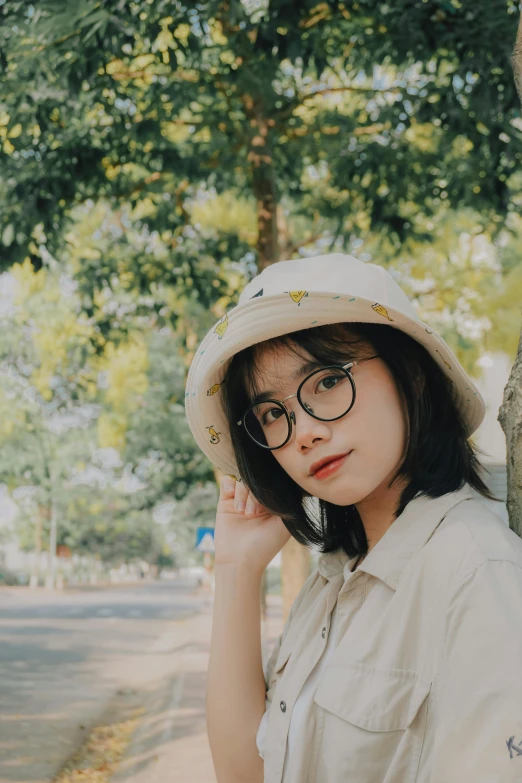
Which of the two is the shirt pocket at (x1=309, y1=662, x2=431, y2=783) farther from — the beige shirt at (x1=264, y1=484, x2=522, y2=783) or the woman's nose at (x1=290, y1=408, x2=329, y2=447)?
the woman's nose at (x1=290, y1=408, x2=329, y2=447)

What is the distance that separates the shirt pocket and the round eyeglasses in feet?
1.46

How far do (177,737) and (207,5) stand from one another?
5358 mm

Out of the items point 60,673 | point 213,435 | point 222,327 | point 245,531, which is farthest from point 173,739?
point 222,327

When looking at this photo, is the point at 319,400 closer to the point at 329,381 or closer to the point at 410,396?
the point at 329,381

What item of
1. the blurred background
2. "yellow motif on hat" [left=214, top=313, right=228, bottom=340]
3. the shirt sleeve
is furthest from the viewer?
the blurred background

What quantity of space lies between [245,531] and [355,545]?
33 centimetres

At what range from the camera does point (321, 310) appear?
169cm

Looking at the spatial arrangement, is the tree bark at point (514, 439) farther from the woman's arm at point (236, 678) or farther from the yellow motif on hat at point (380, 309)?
the woman's arm at point (236, 678)

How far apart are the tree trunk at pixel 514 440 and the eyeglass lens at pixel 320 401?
18.2 inches

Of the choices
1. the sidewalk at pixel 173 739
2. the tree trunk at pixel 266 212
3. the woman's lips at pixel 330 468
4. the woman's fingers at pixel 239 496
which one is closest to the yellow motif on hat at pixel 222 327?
the woman's lips at pixel 330 468

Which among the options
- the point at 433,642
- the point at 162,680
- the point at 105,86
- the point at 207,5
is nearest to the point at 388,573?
the point at 433,642

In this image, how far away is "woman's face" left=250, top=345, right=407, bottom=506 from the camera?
5.45ft

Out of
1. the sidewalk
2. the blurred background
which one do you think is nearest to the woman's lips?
the blurred background

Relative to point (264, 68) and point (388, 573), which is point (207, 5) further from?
point (388, 573)
